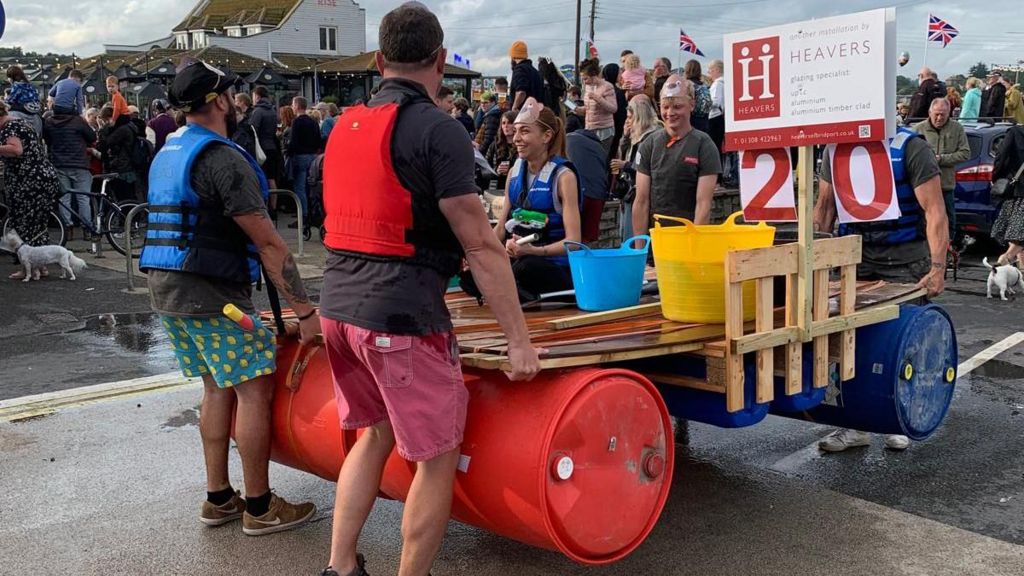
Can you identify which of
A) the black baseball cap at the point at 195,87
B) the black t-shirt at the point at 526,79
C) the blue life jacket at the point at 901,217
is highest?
the black t-shirt at the point at 526,79

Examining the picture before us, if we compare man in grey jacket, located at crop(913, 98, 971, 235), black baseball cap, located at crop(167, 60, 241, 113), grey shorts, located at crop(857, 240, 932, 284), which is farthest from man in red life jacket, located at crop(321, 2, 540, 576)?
man in grey jacket, located at crop(913, 98, 971, 235)

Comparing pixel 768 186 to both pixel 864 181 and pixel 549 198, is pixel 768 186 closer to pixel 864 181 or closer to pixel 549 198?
pixel 864 181

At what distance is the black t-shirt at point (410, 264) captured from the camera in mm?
2938

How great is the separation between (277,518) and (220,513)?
0.28 metres

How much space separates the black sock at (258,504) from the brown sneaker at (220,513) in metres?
0.18

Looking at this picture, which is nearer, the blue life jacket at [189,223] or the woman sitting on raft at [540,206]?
the blue life jacket at [189,223]

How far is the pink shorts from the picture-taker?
10.0 ft

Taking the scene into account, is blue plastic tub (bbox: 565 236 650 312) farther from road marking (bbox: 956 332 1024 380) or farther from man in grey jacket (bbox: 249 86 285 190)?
man in grey jacket (bbox: 249 86 285 190)

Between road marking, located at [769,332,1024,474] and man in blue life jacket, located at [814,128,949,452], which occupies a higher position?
man in blue life jacket, located at [814,128,949,452]

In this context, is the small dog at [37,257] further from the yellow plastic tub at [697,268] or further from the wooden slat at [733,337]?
the wooden slat at [733,337]

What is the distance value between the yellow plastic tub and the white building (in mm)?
65081

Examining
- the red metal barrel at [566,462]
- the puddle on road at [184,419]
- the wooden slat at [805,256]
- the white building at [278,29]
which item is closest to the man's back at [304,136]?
the puddle on road at [184,419]

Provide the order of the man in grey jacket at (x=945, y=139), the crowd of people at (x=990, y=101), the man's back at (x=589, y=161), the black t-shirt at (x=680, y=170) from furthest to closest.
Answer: the crowd of people at (x=990, y=101) → the man in grey jacket at (x=945, y=139) → the man's back at (x=589, y=161) → the black t-shirt at (x=680, y=170)

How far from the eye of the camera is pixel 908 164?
506 cm
